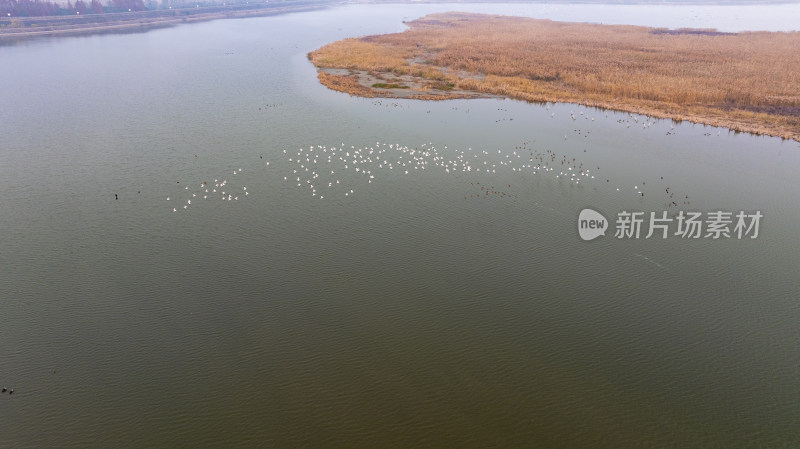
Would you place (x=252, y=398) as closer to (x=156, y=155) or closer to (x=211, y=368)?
(x=211, y=368)

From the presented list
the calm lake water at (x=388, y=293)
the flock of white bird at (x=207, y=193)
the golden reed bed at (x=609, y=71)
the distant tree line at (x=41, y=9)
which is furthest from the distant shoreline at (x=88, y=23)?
the flock of white bird at (x=207, y=193)

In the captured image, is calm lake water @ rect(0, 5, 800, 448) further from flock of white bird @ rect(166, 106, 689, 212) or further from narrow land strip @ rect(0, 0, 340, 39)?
narrow land strip @ rect(0, 0, 340, 39)

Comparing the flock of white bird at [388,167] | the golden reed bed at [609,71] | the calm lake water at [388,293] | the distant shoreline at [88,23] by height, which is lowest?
the calm lake water at [388,293]

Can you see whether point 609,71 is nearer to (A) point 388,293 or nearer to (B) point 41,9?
(A) point 388,293

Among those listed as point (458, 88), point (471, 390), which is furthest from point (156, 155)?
point (458, 88)

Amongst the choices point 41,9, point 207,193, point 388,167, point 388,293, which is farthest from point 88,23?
point 388,293

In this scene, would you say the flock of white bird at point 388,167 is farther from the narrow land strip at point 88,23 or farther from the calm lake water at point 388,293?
the narrow land strip at point 88,23
